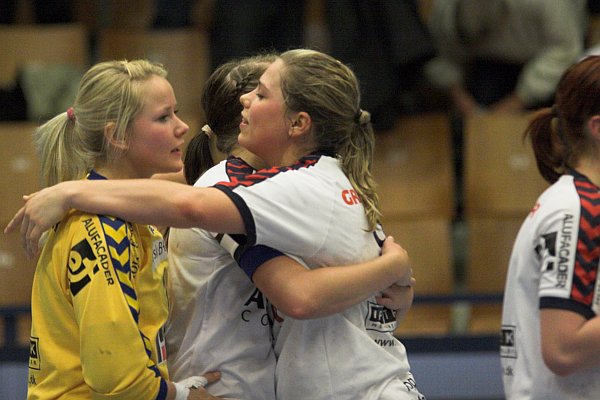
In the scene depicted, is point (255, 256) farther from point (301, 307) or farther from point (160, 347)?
point (160, 347)

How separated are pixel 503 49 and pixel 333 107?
122 inches

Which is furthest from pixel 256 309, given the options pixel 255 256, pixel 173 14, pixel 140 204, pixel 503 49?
pixel 173 14

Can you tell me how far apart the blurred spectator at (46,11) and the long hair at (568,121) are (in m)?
3.71

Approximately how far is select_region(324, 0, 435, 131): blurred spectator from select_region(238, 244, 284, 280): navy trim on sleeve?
9.17 feet

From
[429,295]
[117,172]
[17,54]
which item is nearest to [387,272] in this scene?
[117,172]

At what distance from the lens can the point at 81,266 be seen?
89.3 inches

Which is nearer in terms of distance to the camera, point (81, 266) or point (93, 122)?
point (81, 266)

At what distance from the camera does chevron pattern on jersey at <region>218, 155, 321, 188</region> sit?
92.7 inches

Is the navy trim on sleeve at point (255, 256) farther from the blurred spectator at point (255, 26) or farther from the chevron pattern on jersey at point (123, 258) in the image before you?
the blurred spectator at point (255, 26)

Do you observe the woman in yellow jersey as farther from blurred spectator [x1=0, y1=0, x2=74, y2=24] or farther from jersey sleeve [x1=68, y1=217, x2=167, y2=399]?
blurred spectator [x1=0, y1=0, x2=74, y2=24]

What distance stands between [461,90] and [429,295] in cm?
124

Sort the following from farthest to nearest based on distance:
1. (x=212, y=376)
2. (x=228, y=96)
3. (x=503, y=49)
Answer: (x=503, y=49)
(x=228, y=96)
(x=212, y=376)

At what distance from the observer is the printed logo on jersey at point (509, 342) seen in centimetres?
260

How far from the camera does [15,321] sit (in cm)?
452
